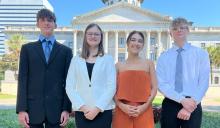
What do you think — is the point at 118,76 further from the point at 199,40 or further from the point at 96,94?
the point at 199,40

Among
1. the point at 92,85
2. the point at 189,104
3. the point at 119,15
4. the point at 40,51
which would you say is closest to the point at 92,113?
the point at 92,85

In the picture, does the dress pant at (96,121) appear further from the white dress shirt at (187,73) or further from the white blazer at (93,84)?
the white dress shirt at (187,73)

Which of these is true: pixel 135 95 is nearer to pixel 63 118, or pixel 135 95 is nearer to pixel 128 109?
pixel 128 109

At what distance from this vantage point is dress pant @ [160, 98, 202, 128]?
5629mm

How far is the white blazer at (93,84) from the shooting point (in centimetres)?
534

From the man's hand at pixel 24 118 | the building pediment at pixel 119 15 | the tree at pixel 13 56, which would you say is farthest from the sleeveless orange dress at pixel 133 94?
the building pediment at pixel 119 15

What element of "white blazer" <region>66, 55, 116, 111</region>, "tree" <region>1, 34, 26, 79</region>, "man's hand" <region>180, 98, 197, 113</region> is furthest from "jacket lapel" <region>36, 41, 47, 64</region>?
"tree" <region>1, 34, 26, 79</region>

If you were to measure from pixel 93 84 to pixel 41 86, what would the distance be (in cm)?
71

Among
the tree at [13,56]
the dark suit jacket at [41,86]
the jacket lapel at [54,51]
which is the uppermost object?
the jacket lapel at [54,51]

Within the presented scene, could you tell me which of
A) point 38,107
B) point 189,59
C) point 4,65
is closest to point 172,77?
point 189,59

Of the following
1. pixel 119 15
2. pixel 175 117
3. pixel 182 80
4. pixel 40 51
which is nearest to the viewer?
pixel 40 51

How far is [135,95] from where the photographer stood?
5.55 meters

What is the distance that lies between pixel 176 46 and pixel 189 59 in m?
0.30

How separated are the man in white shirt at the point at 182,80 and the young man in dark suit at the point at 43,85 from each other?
1.44 m
